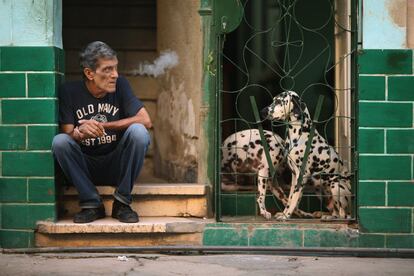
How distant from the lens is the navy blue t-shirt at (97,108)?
693 centimetres

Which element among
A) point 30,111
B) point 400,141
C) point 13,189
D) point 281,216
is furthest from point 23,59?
point 400,141

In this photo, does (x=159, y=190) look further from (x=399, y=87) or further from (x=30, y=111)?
(x=399, y=87)

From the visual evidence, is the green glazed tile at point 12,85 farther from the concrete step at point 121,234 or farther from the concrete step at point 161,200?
the concrete step at point 121,234

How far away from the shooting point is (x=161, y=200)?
7215 mm

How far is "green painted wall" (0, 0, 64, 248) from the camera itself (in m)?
6.77

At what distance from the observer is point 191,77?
7551 millimetres

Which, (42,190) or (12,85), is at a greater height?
(12,85)

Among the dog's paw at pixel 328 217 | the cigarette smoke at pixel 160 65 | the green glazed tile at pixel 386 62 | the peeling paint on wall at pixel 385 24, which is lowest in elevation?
the dog's paw at pixel 328 217

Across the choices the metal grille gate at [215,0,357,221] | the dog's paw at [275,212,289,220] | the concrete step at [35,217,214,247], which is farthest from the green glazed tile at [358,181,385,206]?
the concrete step at [35,217,214,247]

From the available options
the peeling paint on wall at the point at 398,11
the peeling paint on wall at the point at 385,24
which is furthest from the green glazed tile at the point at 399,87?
the peeling paint on wall at the point at 398,11

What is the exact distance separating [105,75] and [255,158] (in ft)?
4.72

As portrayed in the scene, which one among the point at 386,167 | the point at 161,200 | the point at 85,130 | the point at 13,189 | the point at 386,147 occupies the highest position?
the point at 85,130

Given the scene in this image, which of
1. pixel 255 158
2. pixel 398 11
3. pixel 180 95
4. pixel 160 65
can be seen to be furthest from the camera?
pixel 160 65

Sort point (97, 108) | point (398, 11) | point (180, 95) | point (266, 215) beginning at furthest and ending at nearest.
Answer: point (180, 95), point (266, 215), point (97, 108), point (398, 11)
